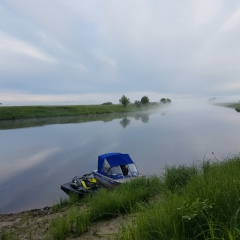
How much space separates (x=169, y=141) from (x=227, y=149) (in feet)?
24.2

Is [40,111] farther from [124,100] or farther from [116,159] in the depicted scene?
[116,159]

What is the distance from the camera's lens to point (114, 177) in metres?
13.8

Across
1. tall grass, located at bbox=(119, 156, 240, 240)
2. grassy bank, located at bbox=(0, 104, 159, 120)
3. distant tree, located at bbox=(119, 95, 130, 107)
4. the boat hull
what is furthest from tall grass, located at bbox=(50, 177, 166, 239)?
distant tree, located at bbox=(119, 95, 130, 107)

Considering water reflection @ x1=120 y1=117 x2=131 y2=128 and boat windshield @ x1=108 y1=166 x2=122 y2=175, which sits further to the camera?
water reflection @ x1=120 y1=117 x2=131 y2=128

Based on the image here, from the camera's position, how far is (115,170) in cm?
1412

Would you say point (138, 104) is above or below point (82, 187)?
above

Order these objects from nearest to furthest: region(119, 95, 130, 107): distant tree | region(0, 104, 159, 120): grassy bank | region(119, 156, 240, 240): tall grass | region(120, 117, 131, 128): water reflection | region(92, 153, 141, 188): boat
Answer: region(119, 156, 240, 240): tall grass
region(92, 153, 141, 188): boat
region(120, 117, 131, 128): water reflection
region(0, 104, 159, 120): grassy bank
region(119, 95, 130, 107): distant tree

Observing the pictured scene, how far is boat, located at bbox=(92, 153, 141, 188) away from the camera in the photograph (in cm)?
1365

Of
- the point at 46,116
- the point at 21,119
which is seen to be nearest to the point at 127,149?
the point at 21,119

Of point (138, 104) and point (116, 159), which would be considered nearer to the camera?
point (116, 159)

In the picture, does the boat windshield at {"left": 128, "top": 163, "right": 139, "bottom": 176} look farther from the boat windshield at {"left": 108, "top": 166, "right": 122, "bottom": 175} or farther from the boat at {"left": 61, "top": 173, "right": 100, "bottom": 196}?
the boat at {"left": 61, "top": 173, "right": 100, "bottom": 196}

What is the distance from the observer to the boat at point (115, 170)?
13.6 metres

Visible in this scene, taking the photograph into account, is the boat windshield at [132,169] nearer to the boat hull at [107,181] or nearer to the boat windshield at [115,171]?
the boat windshield at [115,171]

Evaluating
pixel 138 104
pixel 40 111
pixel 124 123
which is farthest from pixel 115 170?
pixel 138 104
